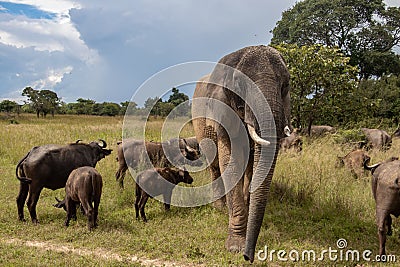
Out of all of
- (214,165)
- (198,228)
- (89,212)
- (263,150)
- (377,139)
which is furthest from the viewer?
(377,139)

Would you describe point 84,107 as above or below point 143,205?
above

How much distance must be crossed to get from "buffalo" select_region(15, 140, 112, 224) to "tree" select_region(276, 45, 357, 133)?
10.3 meters

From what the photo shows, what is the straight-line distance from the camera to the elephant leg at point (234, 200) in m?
6.10

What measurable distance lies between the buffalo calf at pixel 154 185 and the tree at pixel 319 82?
915 cm

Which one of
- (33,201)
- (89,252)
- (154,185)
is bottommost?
(89,252)

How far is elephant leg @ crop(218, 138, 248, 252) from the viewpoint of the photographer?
610 centimetres

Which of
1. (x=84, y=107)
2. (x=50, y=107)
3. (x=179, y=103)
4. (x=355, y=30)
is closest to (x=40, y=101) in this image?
(x=50, y=107)

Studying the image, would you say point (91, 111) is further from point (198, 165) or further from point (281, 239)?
point (281, 239)

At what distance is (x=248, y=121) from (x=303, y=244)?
2.42 meters

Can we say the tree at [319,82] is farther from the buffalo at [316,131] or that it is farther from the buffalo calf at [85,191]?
the buffalo calf at [85,191]

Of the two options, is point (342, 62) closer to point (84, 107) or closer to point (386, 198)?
point (386, 198)

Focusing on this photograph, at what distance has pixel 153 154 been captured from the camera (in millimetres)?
11188

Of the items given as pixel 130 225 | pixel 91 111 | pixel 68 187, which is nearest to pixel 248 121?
pixel 130 225

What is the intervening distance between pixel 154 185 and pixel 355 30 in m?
24.1
